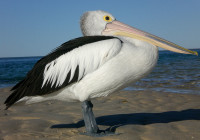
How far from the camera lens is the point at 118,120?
3850 mm

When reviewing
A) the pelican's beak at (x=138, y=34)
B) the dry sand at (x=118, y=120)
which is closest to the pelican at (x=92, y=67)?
the pelican's beak at (x=138, y=34)

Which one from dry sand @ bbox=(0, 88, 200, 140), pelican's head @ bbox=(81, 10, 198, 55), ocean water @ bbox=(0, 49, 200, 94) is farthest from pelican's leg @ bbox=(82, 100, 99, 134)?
ocean water @ bbox=(0, 49, 200, 94)

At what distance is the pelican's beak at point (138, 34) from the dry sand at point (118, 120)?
1.16 meters

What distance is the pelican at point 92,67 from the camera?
8.90ft

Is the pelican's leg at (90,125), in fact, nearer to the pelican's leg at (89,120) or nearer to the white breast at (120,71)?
the pelican's leg at (89,120)

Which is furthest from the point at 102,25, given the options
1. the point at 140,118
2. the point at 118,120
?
the point at 140,118

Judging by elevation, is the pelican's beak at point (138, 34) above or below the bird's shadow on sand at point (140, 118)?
above

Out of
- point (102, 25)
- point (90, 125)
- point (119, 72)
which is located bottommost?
point (90, 125)

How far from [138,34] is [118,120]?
1.64 m

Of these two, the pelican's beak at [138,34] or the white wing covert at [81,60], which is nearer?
the white wing covert at [81,60]

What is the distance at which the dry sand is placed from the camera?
2.99 meters

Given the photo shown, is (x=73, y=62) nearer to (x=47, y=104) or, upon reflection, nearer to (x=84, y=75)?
(x=84, y=75)

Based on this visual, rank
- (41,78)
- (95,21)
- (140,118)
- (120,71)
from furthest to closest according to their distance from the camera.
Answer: (140,118)
(95,21)
(41,78)
(120,71)

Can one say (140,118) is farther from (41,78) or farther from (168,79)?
(168,79)
